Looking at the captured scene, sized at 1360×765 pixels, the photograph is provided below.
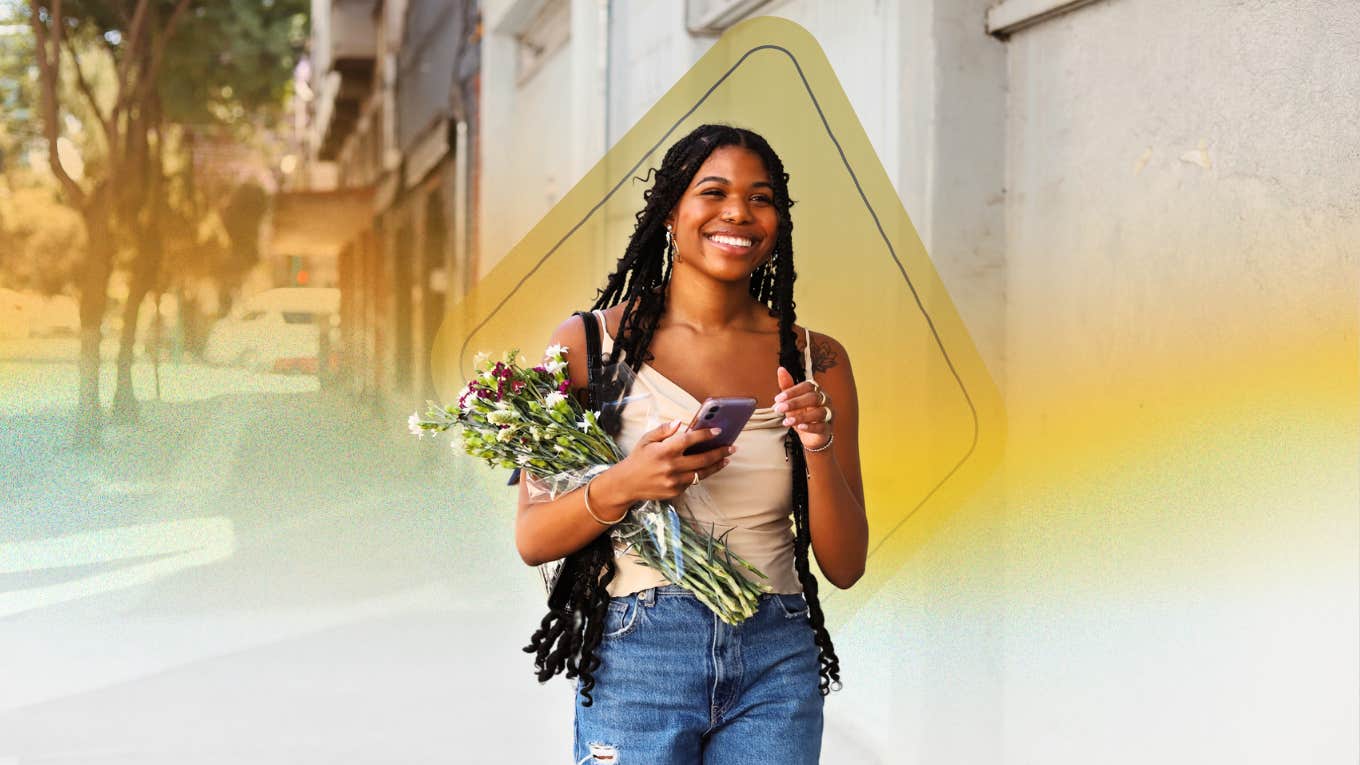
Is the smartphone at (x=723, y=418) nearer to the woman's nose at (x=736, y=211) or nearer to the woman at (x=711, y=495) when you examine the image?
the woman at (x=711, y=495)

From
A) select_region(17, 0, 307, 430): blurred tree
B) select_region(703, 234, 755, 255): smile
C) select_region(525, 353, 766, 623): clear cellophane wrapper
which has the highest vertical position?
select_region(17, 0, 307, 430): blurred tree

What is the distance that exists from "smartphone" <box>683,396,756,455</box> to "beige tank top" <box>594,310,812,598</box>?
0.35ft

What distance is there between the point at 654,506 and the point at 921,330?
1729 mm

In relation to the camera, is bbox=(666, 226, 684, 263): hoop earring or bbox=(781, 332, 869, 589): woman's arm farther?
bbox=(666, 226, 684, 263): hoop earring

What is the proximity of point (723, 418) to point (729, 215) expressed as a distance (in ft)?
0.94

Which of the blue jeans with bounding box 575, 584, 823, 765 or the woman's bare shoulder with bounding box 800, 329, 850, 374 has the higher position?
the woman's bare shoulder with bounding box 800, 329, 850, 374

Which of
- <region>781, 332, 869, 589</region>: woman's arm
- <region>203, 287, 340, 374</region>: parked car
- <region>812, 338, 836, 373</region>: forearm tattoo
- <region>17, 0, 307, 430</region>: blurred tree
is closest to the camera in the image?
<region>781, 332, 869, 589</region>: woman's arm

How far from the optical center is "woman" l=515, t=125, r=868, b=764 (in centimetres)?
170

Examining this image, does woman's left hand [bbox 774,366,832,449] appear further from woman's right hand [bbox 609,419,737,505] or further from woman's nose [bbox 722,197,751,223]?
woman's nose [bbox 722,197,751,223]

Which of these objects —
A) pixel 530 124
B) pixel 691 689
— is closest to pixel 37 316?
pixel 530 124

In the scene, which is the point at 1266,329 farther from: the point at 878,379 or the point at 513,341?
the point at 513,341

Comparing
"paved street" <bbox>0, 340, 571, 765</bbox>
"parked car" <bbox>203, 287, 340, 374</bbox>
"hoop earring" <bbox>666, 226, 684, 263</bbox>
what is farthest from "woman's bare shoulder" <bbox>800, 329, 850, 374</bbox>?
"parked car" <bbox>203, 287, 340, 374</bbox>

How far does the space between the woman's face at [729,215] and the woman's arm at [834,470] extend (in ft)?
0.55
